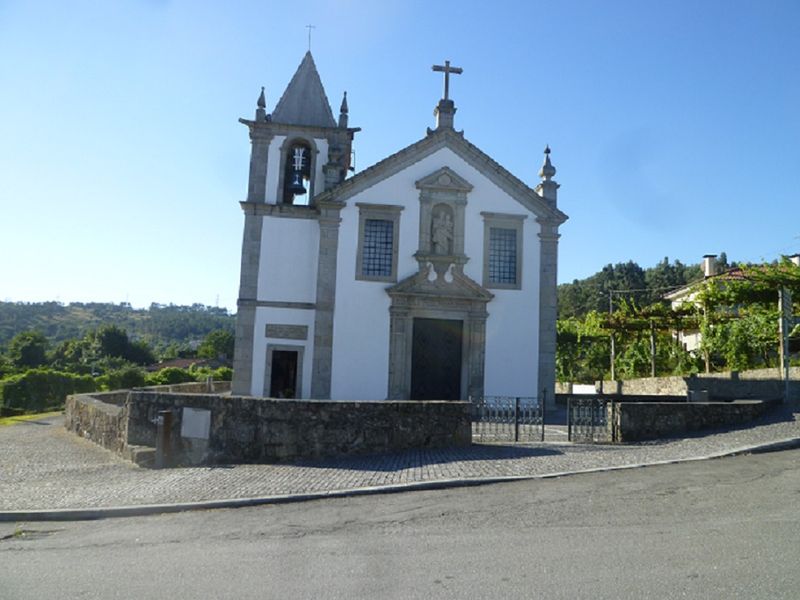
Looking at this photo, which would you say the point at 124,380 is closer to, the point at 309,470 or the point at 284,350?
the point at 284,350

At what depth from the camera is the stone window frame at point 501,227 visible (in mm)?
22297

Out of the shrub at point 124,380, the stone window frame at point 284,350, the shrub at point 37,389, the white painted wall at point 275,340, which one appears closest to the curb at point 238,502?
the white painted wall at point 275,340

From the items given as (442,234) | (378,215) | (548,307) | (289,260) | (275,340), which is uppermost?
(378,215)

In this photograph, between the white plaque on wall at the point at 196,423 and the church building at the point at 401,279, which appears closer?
the white plaque on wall at the point at 196,423

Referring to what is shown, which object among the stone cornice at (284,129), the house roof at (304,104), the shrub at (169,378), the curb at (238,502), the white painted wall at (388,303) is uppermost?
the house roof at (304,104)

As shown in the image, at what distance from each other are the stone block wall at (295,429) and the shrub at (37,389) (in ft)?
75.8

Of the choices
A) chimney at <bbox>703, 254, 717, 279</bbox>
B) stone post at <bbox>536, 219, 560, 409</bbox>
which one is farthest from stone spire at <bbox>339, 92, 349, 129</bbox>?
chimney at <bbox>703, 254, 717, 279</bbox>

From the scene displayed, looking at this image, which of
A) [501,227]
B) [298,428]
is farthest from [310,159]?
[298,428]

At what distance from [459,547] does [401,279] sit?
1575 cm

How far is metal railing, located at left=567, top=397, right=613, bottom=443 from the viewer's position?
1339cm

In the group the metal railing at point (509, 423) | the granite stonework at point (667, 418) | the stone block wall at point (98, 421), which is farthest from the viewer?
the stone block wall at point (98, 421)

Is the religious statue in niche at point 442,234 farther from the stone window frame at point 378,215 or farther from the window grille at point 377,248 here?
the window grille at point 377,248

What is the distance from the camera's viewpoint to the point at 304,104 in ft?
79.8

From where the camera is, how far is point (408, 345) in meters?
21.6
